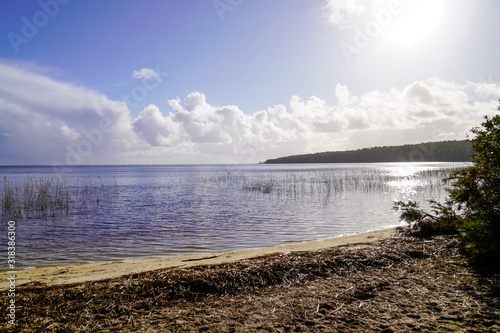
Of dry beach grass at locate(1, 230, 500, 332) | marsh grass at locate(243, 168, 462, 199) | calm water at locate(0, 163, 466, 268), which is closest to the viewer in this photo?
dry beach grass at locate(1, 230, 500, 332)

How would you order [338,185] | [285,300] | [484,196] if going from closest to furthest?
[285,300]
[484,196]
[338,185]

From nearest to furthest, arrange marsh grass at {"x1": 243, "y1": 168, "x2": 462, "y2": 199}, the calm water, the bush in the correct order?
the bush, the calm water, marsh grass at {"x1": 243, "y1": 168, "x2": 462, "y2": 199}

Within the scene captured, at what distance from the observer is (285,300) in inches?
180

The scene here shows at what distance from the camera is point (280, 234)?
14562mm

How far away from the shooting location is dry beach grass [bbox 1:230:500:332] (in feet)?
12.6

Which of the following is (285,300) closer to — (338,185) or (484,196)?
(484,196)

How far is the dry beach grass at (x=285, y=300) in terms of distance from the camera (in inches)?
151

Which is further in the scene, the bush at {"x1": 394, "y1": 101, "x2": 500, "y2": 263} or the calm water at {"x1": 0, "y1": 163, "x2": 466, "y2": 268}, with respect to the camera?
the calm water at {"x1": 0, "y1": 163, "x2": 466, "y2": 268}

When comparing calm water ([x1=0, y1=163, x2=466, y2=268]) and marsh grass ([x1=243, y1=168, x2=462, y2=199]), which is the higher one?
marsh grass ([x1=243, y1=168, x2=462, y2=199])

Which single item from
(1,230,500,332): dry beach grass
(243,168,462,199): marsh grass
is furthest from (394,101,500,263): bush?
(243,168,462,199): marsh grass

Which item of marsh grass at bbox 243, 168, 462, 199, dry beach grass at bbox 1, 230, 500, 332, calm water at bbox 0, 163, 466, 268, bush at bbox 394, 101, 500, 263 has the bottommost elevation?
calm water at bbox 0, 163, 466, 268

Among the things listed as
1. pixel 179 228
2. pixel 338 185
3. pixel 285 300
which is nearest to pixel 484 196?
pixel 285 300

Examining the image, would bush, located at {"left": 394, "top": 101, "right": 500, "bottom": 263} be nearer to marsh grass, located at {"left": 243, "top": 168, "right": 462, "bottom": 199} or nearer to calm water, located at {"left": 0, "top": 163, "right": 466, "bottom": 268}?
calm water, located at {"left": 0, "top": 163, "right": 466, "bottom": 268}

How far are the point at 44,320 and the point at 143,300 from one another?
1323mm
